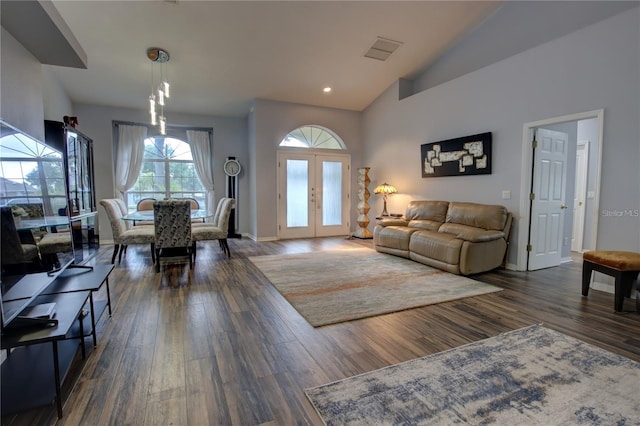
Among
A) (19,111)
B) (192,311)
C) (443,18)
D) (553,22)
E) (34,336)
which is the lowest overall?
(192,311)

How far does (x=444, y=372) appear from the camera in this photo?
1.88m

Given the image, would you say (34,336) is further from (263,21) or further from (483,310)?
(263,21)

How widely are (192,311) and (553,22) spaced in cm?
577

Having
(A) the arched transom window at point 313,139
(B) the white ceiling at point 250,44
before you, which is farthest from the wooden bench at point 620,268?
(A) the arched transom window at point 313,139

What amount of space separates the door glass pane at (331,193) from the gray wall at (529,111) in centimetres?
130

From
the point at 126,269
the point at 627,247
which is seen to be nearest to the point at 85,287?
the point at 126,269

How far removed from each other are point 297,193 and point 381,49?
336 centimetres

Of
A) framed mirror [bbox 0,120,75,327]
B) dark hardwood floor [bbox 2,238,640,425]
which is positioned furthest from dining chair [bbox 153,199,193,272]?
framed mirror [bbox 0,120,75,327]

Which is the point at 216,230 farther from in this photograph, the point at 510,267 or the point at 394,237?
the point at 510,267

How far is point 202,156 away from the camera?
706cm

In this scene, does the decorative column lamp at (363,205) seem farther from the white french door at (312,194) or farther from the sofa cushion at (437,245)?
the sofa cushion at (437,245)

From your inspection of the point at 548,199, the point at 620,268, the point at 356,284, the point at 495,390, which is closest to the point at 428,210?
the point at 548,199

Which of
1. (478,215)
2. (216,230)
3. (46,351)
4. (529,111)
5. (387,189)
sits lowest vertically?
(46,351)

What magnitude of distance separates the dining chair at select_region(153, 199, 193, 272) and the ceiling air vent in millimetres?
3923
